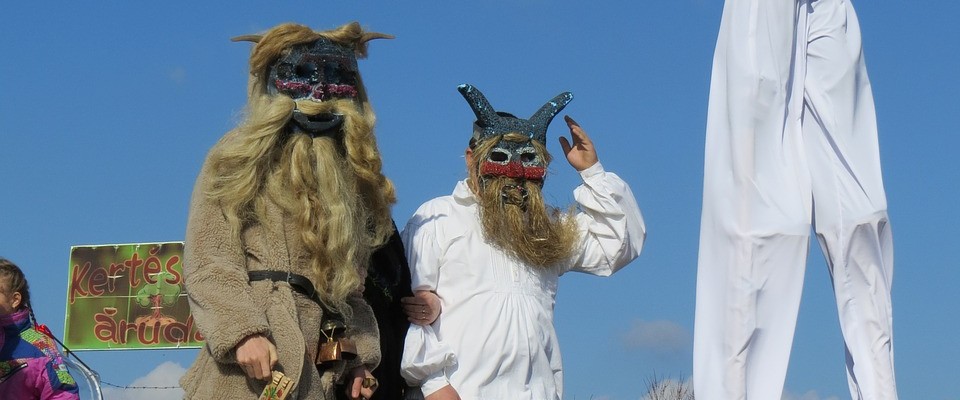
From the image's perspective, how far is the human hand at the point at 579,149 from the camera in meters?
6.64

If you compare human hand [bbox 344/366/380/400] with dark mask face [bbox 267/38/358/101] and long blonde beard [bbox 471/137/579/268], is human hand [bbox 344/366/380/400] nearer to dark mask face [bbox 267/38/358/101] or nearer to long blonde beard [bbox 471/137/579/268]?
long blonde beard [bbox 471/137/579/268]

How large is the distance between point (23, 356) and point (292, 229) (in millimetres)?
2290

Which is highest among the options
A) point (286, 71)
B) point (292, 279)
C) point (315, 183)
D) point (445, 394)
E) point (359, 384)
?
point (286, 71)

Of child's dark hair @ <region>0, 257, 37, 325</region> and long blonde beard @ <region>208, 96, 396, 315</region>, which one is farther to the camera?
child's dark hair @ <region>0, 257, 37, 325</region>

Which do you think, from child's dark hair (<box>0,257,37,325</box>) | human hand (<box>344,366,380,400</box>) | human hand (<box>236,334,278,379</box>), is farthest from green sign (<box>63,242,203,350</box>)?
human hand (<box>236,334,278,379</box>)

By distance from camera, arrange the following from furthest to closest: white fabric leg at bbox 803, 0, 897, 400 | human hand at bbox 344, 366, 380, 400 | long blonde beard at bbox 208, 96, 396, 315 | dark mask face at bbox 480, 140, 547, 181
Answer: dark mask face at bbox 480, 140, 547, 181 → human hand at bbox 344, 366, 380, 400 → long blonde beard at bbox 208, 96, 396, 315 → white fabric leg at bbox 803, 0, 897, 400

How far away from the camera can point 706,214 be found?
4574mm

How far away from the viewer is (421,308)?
6.25 meters

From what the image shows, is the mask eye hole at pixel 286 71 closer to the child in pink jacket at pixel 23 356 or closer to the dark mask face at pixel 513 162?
the dark mask face at pixel 513 162

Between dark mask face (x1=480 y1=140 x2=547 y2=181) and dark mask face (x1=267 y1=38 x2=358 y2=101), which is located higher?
dark mask face (x1=267 y1=38 x2=358 y2=101)

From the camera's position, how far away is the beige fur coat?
5148 mm

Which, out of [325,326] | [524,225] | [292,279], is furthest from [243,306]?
[524,225]

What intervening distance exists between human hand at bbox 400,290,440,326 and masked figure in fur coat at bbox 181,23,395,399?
45 cm

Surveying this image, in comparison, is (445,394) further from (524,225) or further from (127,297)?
(127,297)
